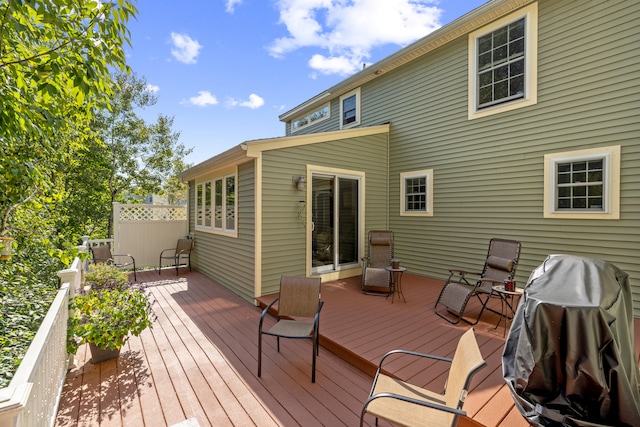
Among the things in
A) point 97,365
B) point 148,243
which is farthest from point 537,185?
point 148,243

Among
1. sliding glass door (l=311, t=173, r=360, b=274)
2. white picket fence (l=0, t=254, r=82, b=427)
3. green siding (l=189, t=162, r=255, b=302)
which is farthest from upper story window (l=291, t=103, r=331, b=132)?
white picket fence (l=0, t=254, r=82, b=427)

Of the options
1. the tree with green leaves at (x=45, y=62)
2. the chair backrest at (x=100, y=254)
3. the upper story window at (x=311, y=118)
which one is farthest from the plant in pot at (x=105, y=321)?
the upper story window at (x=311, y=118)

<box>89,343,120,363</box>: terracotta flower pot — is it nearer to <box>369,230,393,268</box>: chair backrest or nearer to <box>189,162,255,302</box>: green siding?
<box>189,162,255,302</box>: green siding

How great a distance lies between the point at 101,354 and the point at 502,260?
5.23 meters

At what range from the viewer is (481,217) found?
550cm

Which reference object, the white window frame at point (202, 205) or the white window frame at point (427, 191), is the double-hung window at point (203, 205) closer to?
the white window frame at point (202, 205)

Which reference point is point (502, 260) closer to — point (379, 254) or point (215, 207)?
point (379, 254)

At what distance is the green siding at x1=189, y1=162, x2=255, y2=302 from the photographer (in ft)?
16.4

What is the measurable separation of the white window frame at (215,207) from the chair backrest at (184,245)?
45 centimetres

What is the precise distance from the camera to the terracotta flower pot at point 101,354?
3.05m

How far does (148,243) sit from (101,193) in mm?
4649

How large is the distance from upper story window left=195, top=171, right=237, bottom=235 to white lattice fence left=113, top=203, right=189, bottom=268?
114 centimetres

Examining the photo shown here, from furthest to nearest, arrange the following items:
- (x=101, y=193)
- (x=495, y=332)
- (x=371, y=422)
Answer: (x=101, y=193), (x=495, y=332), (x=371, y=422)

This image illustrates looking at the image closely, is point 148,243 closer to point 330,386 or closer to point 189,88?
point 189,88
